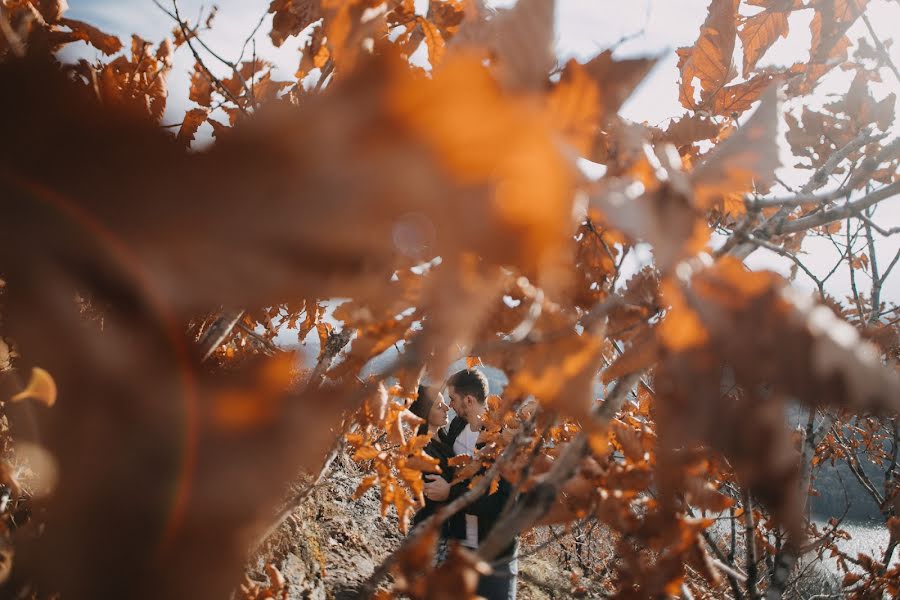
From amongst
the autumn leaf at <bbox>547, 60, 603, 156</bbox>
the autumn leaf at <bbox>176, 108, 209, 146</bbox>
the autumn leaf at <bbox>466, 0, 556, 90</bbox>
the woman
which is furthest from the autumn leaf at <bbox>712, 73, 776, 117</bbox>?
the woman

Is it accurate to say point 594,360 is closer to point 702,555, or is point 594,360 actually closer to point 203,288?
point 203,288

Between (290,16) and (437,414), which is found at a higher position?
(290,16)

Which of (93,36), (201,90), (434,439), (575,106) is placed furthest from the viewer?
(434,439)

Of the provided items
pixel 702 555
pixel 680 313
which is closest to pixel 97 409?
pixel 680 313

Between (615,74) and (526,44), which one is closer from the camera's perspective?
(526,44)

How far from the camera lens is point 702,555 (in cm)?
79

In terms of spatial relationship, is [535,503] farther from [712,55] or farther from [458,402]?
[458,402]

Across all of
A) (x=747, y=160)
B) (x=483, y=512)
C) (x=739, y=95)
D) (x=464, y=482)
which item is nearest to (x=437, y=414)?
(x=464, y=482)

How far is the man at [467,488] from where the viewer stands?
212cm

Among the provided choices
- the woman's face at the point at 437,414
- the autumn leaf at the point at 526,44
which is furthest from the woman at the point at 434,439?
the autumn leaf at the point at 526,44

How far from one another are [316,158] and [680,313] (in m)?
0.32

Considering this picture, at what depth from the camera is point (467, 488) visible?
7.78ft

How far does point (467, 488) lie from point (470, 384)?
0.57 metres

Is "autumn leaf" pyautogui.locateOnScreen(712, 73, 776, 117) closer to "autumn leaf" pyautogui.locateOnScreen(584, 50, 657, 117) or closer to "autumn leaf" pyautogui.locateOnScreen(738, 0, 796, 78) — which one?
"autumn leaf" pyautogui.locateOnScreen(738, 0, 796, 78)
